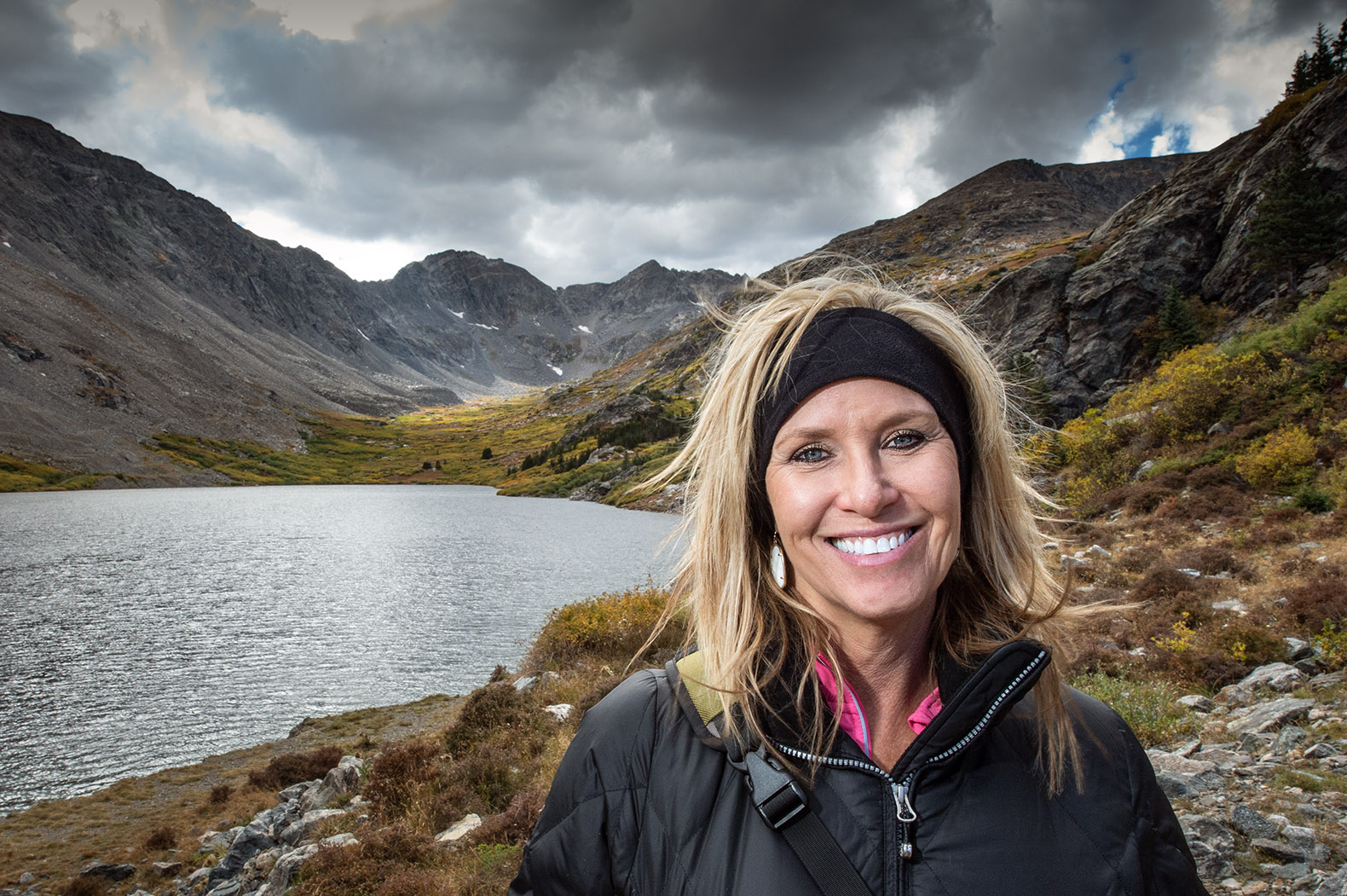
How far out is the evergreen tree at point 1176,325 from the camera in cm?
4541

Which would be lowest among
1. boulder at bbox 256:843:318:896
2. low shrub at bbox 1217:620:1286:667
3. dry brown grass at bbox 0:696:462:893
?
dry brown grass at bbox 0:696:462:893

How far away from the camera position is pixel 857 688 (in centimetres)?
252

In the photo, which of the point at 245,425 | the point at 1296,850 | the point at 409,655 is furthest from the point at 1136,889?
the point at 245,425

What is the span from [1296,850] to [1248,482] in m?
16.8

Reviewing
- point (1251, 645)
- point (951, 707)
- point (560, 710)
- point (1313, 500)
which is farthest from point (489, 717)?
point (1313, 500)

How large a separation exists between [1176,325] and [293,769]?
195 ft

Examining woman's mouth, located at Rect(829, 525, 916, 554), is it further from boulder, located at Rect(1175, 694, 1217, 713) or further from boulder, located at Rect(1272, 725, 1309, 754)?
boulder, located at Rect(1175, 694, 1217, 713)

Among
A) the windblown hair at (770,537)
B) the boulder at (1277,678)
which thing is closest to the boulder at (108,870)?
the windblown hair at (770,537)

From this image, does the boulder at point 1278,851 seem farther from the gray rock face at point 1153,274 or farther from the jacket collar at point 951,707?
the gray rock face at point 1153,274

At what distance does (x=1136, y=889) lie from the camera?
2.06 m

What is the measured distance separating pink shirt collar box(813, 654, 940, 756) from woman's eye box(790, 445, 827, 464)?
2.55 feet

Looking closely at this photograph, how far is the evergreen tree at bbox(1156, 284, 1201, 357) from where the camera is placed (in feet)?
149

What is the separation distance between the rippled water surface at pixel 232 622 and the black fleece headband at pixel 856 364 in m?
1.96

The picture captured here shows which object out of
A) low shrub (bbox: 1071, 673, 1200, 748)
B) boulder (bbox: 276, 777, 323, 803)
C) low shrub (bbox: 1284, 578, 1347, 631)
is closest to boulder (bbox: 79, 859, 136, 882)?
boulder (bbox: 276, 777, 323, 803)
